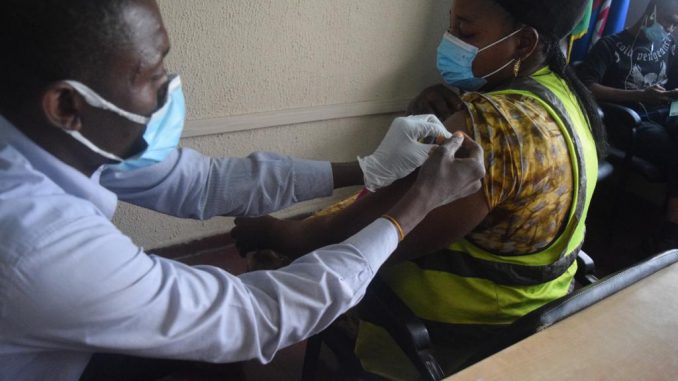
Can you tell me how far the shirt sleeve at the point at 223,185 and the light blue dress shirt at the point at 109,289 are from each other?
270 millimetres

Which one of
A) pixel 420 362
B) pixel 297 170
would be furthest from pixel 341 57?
pixel 420 362

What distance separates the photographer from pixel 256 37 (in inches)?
83.0

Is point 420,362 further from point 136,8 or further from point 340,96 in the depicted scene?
point 340,96

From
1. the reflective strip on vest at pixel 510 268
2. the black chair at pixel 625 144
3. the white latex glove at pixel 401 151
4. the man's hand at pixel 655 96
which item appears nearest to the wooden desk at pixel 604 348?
the reflective strip on vest at pixel 510 268

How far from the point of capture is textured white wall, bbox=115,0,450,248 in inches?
79.1

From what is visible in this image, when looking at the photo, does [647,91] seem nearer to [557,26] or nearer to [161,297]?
[557,26]

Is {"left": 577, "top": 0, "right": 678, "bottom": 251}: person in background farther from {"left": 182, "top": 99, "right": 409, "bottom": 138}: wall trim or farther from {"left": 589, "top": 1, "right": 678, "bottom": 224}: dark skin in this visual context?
{"left": 182, "top": 99, "right": 409, "bottom": 138}: wall trim

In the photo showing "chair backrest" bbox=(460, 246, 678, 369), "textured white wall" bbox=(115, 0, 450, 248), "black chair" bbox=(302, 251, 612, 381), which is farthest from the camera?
"textured white wall" bbox=(115, 0, 450, 248)

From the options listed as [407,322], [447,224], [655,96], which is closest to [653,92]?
[655,96]

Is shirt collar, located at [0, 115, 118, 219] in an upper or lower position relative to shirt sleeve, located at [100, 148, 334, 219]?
upper

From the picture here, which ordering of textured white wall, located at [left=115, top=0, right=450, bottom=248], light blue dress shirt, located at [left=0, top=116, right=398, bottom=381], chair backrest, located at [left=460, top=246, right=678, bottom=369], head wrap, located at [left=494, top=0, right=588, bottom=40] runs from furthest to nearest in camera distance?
textured white wall, located at [left=115, top=0, right=450, bottom=248]
head wrap, located at [left=494, top=0, right=588, bottom=40]
chair backrest, located at [left=460, top=246, right=678, bottom=369]
light blue dress shirt, located at [left=0, top=116, right=398, bottom=381]

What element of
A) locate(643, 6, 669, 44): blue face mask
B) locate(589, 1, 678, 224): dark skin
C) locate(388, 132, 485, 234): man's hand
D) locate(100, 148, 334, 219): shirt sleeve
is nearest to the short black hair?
locate(100, 148, 334, 219): shirt sleeve

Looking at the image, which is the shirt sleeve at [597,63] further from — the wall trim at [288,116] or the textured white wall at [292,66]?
the wall trim at [288,116]

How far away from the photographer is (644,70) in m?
2.92
